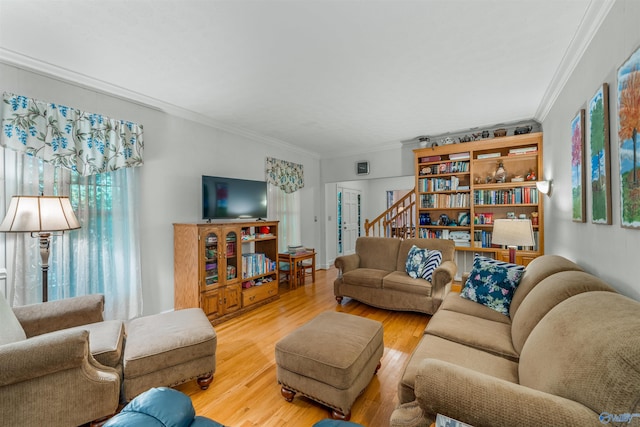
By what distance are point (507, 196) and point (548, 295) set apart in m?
3.01

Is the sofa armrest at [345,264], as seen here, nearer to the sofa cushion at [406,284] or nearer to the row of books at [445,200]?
the sofa cushion at [406,284]

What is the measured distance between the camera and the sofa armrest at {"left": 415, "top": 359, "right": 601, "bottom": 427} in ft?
2.68

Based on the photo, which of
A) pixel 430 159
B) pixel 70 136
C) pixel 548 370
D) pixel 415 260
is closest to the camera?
pixel 548 370

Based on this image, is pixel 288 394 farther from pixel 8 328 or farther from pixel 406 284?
pixel 406 284

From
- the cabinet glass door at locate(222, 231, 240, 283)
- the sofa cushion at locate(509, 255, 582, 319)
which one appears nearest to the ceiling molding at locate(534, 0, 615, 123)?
the sofa cushion at locate(509, 255, 582, 319)

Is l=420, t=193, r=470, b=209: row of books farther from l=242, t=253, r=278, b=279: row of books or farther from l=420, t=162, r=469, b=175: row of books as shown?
l=242, t=253, r=278, b=279: row of books

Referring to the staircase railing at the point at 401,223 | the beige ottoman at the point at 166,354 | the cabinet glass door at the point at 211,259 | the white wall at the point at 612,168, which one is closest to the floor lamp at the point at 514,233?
the white wall at the point at 612,168

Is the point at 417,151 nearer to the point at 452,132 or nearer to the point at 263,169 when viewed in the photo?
the point at 452,132

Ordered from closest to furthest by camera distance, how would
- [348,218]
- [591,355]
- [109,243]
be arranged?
1. [591,355]
2. [109,243]
3. [348,218]

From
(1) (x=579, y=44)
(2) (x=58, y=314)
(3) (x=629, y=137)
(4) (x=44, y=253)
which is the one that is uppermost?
(1) (x=579, y=44)

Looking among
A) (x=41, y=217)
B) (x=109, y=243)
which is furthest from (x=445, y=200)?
(x=41, y=217)

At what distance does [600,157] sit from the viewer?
5.02ft

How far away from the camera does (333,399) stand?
5.18ft

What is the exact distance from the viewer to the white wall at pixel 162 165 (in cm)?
256
